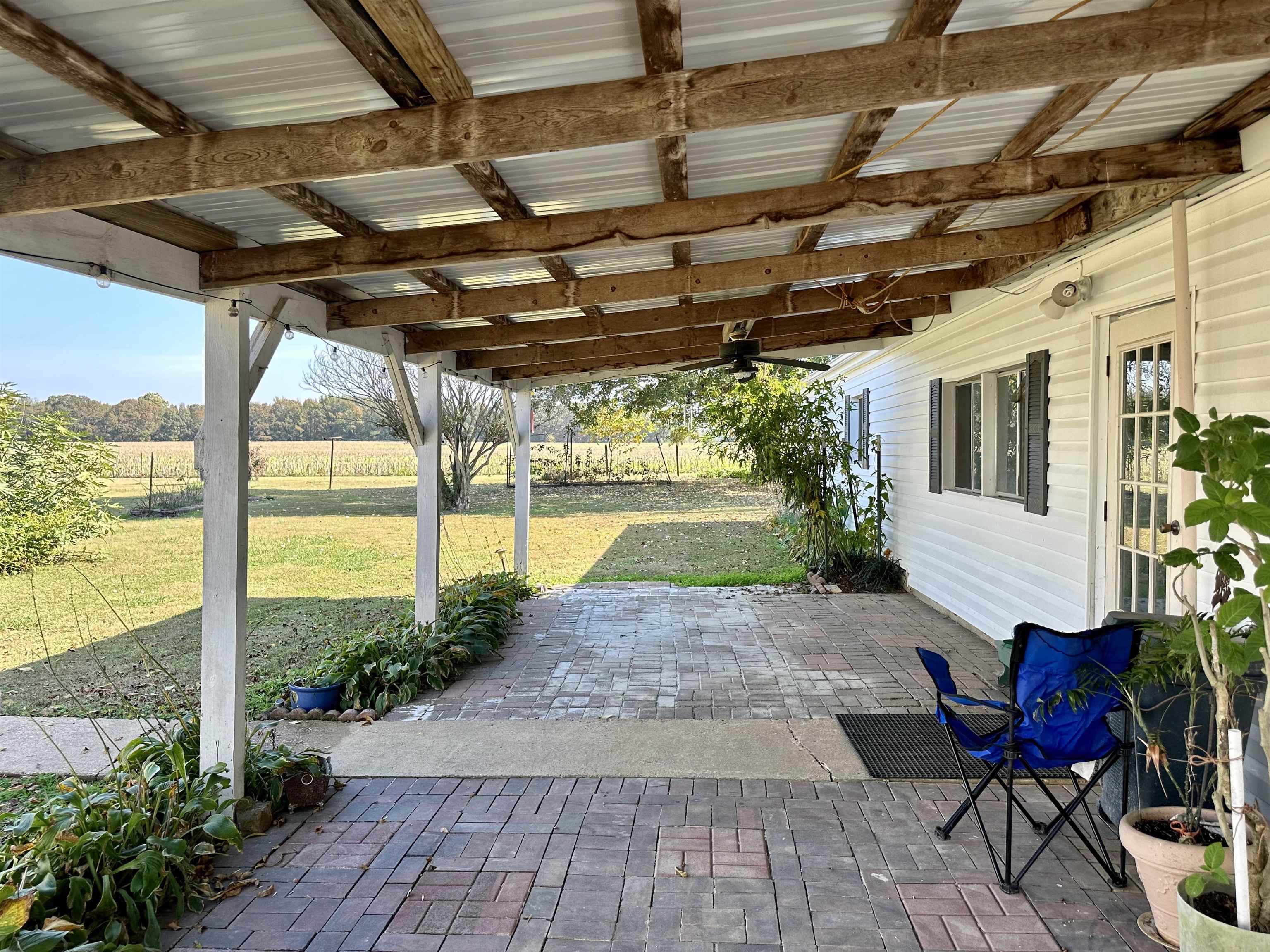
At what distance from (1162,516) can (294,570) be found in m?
10.0

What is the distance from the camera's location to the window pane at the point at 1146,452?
4.15 m

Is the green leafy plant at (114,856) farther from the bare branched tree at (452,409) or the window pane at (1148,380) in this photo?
the bare branched tree at (452,409)

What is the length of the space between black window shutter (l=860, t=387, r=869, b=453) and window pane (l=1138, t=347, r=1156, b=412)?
6205 mm

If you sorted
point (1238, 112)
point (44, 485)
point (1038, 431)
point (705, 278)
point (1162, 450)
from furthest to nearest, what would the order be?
point (44, 485), point (1038, 431), point (705, 278), point (1162, 450), point (1238, 112)

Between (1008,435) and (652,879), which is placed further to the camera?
(1008,435)

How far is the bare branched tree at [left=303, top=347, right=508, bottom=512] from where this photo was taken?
15.5m

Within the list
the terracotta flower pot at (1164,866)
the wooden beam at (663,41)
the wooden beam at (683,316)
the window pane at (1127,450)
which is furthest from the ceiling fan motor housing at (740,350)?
the terracotta flower pot at (1164,866)

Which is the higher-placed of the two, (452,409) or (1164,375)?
(452,409)

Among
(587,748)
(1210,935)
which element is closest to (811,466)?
(587,748)

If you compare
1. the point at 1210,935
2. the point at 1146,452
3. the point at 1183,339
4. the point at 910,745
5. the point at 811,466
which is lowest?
the point at 910,745

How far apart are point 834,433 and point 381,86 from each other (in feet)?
29.0

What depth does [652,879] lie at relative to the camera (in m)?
2.99

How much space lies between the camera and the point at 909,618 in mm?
7469

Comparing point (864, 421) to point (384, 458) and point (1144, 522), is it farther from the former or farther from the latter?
point (384, 458)
